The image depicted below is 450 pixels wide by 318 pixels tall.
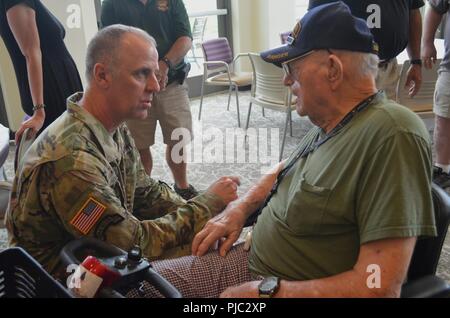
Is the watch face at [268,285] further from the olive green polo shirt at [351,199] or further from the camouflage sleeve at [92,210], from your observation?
the camouflage sleeve at [92,210]

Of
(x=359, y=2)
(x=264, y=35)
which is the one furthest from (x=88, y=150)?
(x=264, y=35)

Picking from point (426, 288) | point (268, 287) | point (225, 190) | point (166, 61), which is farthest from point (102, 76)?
point (166, 61)

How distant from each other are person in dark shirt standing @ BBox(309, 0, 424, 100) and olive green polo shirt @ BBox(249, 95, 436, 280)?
119cm

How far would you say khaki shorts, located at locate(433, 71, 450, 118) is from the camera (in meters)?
2.67

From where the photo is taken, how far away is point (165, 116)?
Answer: 109 inches

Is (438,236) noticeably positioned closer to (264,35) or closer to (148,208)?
(148,208)

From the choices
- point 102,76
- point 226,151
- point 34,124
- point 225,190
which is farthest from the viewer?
point 226,151

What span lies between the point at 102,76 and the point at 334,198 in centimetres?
77

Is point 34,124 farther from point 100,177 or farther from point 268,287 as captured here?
point 268,287

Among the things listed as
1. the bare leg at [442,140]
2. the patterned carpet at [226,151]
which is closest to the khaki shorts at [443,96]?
the bare leg at [442,140]

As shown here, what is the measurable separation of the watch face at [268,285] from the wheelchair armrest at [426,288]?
30 cm

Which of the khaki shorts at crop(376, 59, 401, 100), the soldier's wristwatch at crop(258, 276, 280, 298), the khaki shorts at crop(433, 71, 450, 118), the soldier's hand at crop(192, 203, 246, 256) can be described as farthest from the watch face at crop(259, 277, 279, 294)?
the khaki shorts at crop(433, 71, 450, 118)

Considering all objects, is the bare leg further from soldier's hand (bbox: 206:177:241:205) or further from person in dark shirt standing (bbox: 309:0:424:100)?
soldier's hand (bbox: 206:177:241:205)
